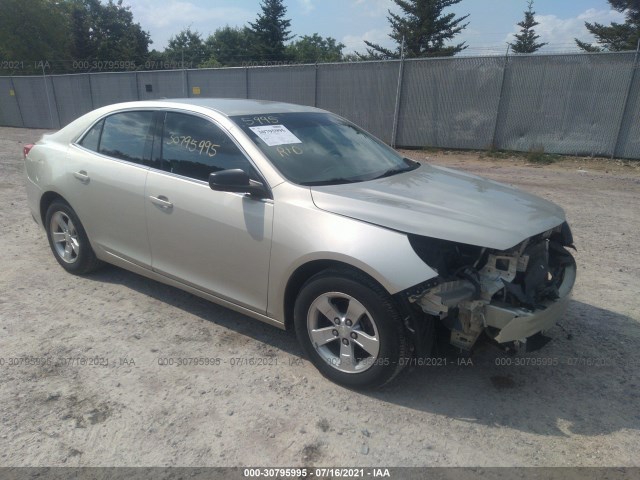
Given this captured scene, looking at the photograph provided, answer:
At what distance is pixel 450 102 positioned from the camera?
47.2ft

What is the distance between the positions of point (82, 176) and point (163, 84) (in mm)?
17975

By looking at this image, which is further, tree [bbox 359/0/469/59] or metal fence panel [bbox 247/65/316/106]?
tree [bbox 359/0/469/59]

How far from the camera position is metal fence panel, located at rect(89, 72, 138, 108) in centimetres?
2138

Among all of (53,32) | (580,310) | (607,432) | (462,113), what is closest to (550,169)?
(462,113)

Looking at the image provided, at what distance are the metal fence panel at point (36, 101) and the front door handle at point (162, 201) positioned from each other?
82.1 feet

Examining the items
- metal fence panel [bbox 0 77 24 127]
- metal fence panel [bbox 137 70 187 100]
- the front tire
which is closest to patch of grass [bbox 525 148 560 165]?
the front tire

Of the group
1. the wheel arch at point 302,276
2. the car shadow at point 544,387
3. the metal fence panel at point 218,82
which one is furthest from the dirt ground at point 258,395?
the metal fence panel at point 218,82

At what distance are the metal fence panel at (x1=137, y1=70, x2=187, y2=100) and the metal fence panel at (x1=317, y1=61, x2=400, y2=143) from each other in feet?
22.3

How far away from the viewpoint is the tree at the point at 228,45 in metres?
52.7

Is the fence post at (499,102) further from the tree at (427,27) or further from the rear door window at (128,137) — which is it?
the tree at (427,27)

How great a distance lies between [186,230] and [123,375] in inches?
42.0

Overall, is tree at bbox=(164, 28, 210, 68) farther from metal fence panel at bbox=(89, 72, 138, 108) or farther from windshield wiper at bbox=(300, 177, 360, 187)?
windshield wiper at bbox=(300, 177, 360, 187)

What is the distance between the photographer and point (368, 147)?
4.06 meters

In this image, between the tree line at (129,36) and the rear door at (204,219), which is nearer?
the rear door at (204,219)
